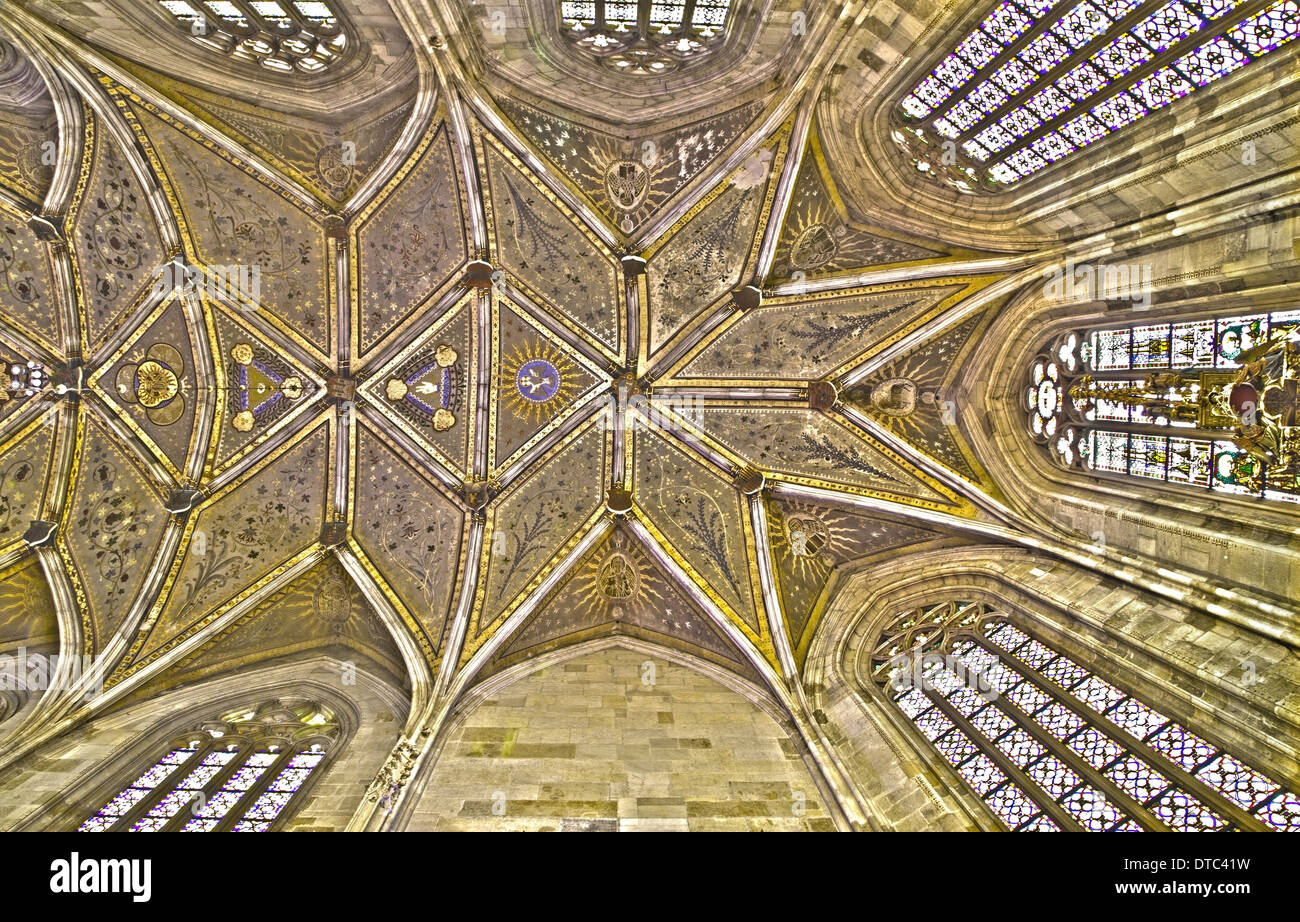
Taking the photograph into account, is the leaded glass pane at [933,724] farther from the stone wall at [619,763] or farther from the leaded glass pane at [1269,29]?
the leaded glass pane at [1269,29]

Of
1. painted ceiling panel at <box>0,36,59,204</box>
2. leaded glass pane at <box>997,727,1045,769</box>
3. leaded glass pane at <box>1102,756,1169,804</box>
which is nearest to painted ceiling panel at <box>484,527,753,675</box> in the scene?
leaded glass pane at <box>997,727,1045,769</box>

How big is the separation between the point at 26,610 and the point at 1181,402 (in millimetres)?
15313

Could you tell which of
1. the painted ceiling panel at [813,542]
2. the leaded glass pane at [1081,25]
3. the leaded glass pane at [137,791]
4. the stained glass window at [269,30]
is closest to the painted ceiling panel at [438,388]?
the stained glass window at [269,30]

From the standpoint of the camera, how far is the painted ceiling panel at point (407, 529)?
11.2 meters

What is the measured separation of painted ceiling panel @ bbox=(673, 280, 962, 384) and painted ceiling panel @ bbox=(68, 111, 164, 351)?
8.42 meters

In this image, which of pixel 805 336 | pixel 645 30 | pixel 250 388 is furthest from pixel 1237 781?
pixel 250 388

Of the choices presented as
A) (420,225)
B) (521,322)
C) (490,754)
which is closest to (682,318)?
(521,322)

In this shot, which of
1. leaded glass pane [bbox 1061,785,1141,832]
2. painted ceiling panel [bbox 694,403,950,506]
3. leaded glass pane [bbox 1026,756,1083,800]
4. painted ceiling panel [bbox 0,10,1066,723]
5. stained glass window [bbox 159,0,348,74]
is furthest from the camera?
painted ceiling panel [bbox 694,403,950,506]

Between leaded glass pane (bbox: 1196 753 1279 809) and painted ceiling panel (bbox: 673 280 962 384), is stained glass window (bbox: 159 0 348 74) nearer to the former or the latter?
painted ceiling panel (bbox: 673 280 962 384)

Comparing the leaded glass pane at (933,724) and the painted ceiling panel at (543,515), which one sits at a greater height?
the painted ceiling panel at (543,515)

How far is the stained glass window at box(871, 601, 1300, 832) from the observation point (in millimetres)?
6176

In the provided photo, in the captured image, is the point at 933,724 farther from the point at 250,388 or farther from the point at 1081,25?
the point at 250,388

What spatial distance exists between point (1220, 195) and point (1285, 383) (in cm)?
203

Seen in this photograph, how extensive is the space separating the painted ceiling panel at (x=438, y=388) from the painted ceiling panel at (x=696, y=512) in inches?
123
